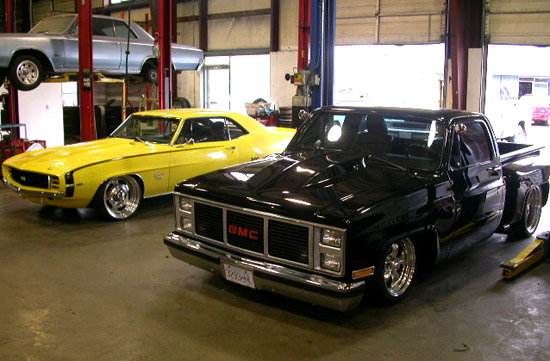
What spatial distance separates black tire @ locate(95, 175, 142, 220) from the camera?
22.4ft

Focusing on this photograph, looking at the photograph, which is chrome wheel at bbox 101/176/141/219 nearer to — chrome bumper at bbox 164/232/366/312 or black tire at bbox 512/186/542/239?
chrome bumper at bbox 164/232/366/312

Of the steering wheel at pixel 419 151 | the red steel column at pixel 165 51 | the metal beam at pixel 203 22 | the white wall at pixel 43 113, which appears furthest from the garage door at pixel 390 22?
the steering wheel at pixel 419 151

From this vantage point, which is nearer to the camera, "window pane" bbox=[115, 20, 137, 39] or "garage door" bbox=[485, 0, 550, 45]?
"window pane" bbox=[115, 20, 137, 39]

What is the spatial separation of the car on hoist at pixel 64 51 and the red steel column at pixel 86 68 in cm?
Answer: 79

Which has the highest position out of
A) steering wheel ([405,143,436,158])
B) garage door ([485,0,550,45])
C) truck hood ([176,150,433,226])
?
garage door ([485,0,550,45])

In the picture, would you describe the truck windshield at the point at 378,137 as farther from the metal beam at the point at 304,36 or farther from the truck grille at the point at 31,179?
the metal beam at the point at 304,36

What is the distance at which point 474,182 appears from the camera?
4801mm

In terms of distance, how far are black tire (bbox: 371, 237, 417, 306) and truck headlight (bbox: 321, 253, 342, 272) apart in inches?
14.2

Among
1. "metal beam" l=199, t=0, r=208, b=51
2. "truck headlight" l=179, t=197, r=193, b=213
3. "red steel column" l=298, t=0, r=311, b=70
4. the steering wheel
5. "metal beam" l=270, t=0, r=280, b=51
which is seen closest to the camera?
"truck headlight" l=179, t=197, r=193, b=213

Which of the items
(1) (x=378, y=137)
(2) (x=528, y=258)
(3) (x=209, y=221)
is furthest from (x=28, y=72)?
(2) (x=528, y=258)

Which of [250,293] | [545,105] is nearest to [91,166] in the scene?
[250,293]

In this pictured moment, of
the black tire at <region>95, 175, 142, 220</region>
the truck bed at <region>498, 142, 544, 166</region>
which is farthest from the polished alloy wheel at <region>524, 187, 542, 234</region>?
the black tire at <region>95, 175, 142, 220</region>

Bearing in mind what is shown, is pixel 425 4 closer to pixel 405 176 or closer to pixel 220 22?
pixel 220 22

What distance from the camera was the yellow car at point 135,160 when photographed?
259 inches
